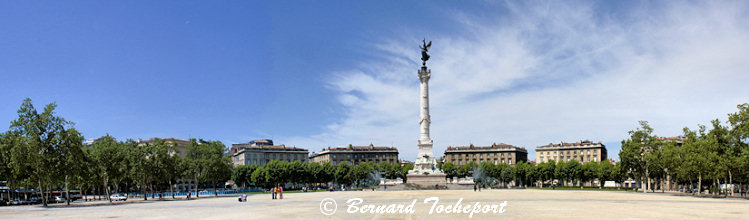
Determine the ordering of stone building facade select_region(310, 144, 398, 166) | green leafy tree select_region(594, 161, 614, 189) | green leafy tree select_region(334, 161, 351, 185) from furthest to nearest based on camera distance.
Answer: stone building facade select_region(310, 144, 398, 166), green leafy tree select_region(334, 161, 351, 185), green leafy tree select_region(594, 161, 614, 189)

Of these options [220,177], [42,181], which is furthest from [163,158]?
[42,181]

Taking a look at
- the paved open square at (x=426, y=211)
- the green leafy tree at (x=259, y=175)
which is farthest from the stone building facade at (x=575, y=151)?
the paved open square at (x=426, y=211)

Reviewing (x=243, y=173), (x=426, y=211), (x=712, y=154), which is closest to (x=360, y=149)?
(x=243, y=173)

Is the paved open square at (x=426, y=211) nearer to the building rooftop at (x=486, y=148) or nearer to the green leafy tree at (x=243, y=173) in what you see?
the green leafy tree at (x=243, y=173)

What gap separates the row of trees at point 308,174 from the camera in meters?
108

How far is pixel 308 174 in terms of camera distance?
11125 cm

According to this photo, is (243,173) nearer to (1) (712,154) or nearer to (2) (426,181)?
(2) (426,181)

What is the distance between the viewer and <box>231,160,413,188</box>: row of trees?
10801 centimetres

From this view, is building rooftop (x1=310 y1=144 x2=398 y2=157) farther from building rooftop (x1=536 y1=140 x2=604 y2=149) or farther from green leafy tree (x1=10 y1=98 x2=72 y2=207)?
green leafy tree (x1=10 y1=98 x2=72 y2=207)

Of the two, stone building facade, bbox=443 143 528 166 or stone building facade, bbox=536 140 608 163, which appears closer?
stone building facade, bbox=536 140 608 163

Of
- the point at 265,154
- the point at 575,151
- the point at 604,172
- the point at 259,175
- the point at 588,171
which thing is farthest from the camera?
the point at 575,151

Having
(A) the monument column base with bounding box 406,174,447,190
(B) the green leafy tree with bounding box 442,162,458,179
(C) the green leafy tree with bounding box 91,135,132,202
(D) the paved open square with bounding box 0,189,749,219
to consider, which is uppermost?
(C) the green leafy tree with bounding box 91,135,132,202

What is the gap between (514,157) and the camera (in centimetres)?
15950

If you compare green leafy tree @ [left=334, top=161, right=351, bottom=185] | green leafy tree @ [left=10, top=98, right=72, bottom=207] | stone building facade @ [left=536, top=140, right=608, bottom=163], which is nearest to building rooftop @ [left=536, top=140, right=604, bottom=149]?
stone building facade @ [left=536, top=140, right=608, bottom=163]
